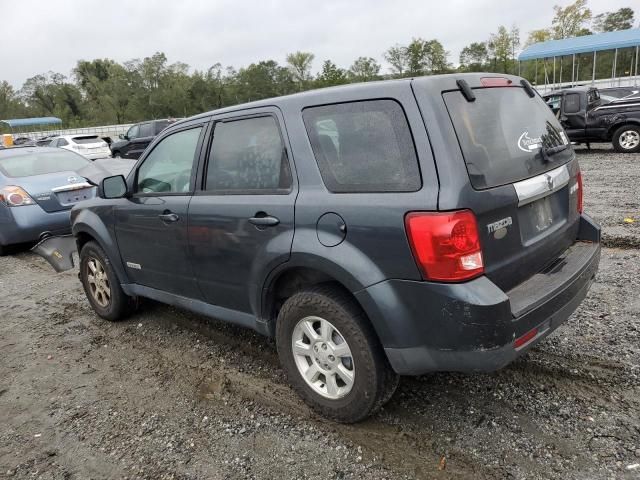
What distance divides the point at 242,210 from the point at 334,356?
103 cm

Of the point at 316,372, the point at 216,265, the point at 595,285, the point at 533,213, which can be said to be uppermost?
the point at 533,213

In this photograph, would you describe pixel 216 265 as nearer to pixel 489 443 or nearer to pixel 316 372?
pixel 316 372

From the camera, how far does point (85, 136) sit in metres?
21.7

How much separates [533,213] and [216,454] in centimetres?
217

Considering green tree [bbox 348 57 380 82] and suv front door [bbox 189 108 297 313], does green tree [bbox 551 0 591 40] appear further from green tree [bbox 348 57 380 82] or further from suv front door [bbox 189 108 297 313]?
suv front door [bbox 189 108 297 313]

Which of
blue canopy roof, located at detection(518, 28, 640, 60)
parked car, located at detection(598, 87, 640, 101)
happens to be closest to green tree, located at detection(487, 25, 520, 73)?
blue canopy roof, located at detection(518, 28, 640, 60)

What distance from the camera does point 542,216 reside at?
9.29 feet

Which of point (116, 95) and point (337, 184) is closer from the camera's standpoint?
point (337, 184)

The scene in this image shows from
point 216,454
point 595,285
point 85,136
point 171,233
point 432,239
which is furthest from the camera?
point 85,136

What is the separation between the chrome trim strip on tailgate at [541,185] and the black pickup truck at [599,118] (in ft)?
33.6

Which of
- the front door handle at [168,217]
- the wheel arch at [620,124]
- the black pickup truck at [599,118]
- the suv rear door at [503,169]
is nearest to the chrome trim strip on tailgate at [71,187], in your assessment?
the front door handle at [168,217]

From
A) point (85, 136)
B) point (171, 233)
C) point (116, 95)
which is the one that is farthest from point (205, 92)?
point (171, 233)

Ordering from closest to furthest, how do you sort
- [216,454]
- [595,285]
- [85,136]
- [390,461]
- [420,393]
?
1. [390,461]
2. [216,454]
3. [420,393]
4. [595,285]
5. [85,136]

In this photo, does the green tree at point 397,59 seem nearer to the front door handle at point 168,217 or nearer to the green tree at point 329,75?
the green tree at point 329,75
